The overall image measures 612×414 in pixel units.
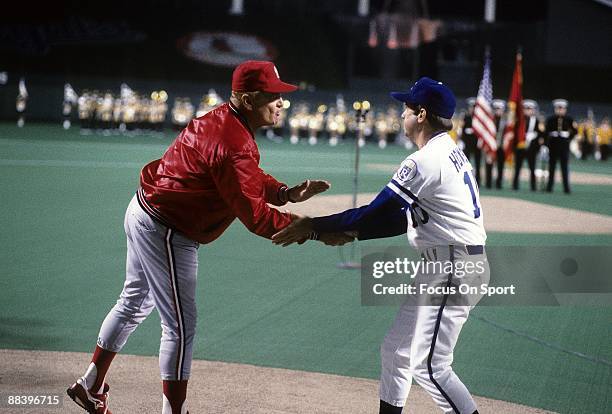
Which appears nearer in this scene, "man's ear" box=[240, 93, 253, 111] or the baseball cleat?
"man's ear" box=[240, 93, 253, 111]

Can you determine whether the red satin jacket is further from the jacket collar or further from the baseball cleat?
the baseball cleat

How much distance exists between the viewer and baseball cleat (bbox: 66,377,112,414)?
17.9ft

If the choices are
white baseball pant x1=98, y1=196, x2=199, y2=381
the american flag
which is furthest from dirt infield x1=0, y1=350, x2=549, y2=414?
the american flag

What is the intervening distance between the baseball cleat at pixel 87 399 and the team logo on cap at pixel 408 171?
7.81 ft

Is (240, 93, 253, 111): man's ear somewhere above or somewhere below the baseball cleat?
above

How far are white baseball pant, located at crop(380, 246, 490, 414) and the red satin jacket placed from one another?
0.92 m

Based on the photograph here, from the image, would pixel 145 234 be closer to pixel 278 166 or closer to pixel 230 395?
pixel 230 395

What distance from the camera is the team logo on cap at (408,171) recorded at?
4586 millimetres

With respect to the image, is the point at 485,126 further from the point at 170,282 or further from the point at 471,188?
the point at 170,282

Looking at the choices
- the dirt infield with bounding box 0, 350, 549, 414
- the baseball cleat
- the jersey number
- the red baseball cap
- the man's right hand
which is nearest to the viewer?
the jersey number

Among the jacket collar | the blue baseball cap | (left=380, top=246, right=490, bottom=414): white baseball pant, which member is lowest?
(left=380, top=246, right=490, bottom=414): white baseball pant

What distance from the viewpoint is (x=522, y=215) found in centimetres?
1777

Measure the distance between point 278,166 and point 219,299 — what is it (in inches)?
719

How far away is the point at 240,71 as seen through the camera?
5059mm
